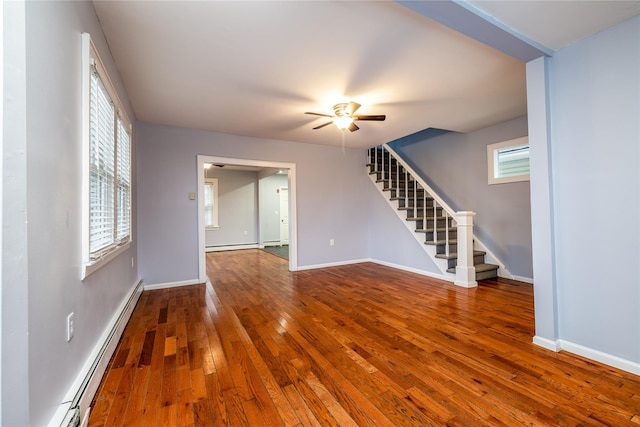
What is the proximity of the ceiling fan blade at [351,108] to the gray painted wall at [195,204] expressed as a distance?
149 centimetres

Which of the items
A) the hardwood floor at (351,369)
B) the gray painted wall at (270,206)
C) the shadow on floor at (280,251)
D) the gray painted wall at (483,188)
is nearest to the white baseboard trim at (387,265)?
the hardwood floor at (351,369)

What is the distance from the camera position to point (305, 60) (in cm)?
242

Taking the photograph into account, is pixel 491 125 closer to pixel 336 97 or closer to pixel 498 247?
pixel 498 247

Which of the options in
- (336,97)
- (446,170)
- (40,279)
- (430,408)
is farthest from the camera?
(446,170)

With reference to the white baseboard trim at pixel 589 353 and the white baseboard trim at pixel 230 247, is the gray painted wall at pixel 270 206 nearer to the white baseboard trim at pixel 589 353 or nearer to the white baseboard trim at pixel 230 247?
the white baseboard trim at pixel 230 247

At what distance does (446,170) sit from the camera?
5.27m

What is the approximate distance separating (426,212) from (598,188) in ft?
9.79

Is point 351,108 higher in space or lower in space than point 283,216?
higher

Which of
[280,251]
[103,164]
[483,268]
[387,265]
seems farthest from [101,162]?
[280,251]

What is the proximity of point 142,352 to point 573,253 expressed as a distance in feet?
11.1

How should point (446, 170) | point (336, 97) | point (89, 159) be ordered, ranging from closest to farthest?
1. point (89, 159)
2. point (336, 97)
3. point (446, 170)

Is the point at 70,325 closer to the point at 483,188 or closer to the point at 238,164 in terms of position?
the point at 238,164

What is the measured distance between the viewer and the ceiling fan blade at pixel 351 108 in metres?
3.08

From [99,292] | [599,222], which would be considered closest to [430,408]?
[599,222]
